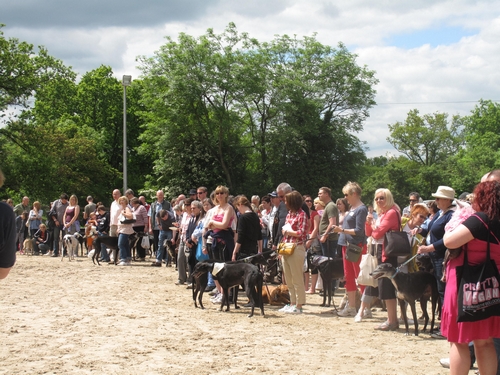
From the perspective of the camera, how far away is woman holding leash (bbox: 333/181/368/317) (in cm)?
907

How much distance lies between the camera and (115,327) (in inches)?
328

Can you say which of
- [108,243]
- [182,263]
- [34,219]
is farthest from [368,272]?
[34,219]

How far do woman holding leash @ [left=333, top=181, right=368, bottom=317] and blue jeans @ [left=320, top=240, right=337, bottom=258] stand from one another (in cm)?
168

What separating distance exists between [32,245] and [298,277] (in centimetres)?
1491

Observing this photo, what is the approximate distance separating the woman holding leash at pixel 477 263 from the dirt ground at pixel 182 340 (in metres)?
1.39

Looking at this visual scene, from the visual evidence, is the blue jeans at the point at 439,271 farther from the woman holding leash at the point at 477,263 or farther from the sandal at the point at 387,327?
the woman holding leash at the point at 477,263

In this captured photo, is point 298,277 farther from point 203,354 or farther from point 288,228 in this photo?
point 203,354

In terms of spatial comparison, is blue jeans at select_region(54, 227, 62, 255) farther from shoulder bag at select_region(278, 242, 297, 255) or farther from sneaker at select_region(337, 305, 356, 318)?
sneaker at select_region(337, 305, 356, 318)

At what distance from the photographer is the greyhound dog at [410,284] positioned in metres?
7.74

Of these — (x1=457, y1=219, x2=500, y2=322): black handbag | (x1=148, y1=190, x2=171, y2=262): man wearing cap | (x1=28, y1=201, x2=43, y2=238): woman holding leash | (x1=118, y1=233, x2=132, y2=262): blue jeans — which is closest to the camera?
(x1=457, y1=219, x2=500, y2=322): black handbag

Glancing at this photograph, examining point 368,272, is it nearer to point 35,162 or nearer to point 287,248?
point 287,248

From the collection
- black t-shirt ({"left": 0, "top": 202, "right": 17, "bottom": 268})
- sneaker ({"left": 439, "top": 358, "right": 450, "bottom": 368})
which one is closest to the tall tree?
sneaker ({"left": 439, "top": 358, "right": 450, "bottom": 368})

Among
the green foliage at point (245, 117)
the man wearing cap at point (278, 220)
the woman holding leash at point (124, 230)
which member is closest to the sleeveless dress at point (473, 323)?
the man wearing cap at point (278, 220)

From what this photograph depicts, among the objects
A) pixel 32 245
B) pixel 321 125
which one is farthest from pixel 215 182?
pixel 32 245
